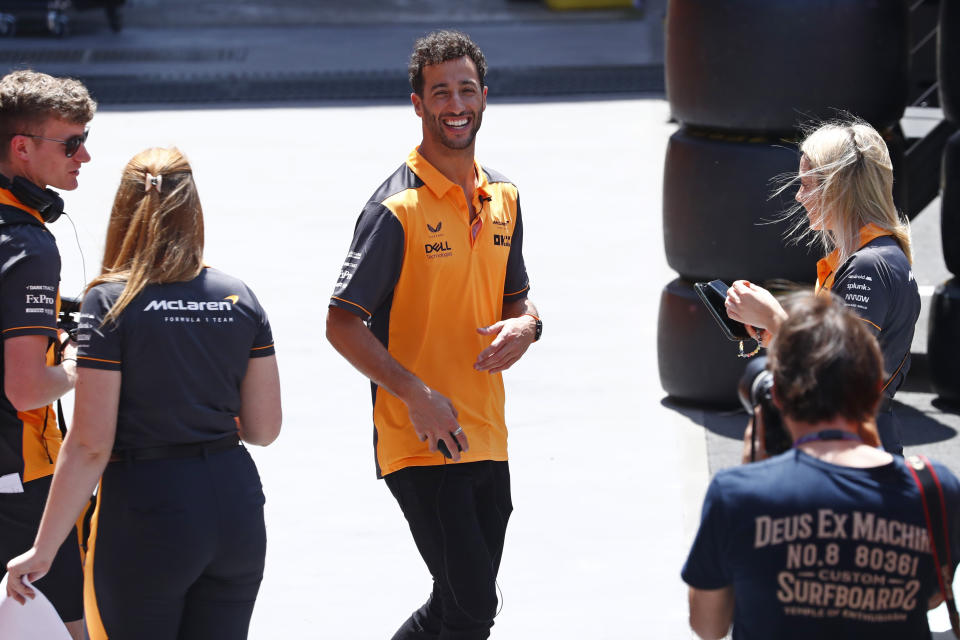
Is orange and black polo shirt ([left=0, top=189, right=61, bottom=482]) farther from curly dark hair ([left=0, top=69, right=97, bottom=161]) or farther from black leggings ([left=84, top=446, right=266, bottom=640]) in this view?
black leggings ([left=84, top=446, right=266, bottom=640])

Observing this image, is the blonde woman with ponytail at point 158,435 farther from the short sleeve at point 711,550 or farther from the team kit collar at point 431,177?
the short sleeve at point 711,550

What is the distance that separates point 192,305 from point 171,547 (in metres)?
0.53

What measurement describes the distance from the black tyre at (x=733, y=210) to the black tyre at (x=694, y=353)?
0.58 ft

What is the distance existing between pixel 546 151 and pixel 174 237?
370 inches

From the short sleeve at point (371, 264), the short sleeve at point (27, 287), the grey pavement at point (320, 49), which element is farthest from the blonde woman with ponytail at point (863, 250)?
the grey pavement at point (320, 49)

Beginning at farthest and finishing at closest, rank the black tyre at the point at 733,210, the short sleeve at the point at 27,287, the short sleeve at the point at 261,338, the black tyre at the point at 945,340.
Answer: the black tyre at the point at 945,340 → the black tyre at the point at 733,210 → the short sleeve at the point at 27,287 → the short sleeve at the point at 261,338

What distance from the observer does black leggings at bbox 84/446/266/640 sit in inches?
107

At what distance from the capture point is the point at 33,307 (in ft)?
9.87

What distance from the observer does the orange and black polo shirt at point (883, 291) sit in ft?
10.3

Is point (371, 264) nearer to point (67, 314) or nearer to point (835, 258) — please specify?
point (67, 314)

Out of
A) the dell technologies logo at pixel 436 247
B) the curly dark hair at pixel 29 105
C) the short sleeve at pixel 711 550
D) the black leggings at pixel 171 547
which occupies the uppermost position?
the curly dark hair at pixel 29 105

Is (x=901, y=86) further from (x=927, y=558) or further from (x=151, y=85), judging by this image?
(x=151, y=85)

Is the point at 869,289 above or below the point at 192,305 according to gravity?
below

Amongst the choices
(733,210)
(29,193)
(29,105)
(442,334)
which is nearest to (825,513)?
(442,334)
